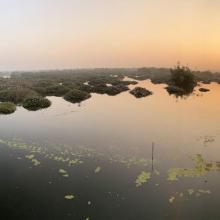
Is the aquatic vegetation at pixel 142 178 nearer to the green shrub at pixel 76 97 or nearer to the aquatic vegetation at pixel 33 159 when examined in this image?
the aquatic vegetation at pixel 33 159

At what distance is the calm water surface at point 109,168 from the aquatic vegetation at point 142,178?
59 millimetres

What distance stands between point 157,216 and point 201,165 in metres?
8.02

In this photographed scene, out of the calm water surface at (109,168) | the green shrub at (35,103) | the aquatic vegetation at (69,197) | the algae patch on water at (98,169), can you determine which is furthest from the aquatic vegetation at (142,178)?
the green shrub at (35,103)

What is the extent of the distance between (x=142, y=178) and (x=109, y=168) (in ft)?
8.78

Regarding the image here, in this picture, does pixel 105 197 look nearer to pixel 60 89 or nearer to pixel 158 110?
pixel 158 110

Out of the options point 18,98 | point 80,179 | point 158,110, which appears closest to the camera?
point 80,179

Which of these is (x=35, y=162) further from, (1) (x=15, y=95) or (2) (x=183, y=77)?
(2) (x=183, y=77)

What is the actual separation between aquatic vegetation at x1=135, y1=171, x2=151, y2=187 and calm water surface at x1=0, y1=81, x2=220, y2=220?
0.19 ft

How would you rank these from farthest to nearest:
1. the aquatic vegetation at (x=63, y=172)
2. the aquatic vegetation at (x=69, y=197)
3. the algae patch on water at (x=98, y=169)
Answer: the algae patch on water at (x=98, y=169), the aquatic vegetation at (x=63, y=172), the aquatic vegetation at (x=69, y=197)

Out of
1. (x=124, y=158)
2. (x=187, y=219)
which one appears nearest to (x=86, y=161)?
(x=124, y=158)

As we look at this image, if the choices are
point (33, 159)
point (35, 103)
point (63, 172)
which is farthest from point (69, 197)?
point (35, 103)

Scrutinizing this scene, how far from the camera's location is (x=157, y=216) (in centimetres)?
1509

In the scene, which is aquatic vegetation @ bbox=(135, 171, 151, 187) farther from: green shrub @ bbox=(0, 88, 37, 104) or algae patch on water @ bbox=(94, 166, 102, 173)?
green shrub @ bbox=(0, 88, 37, 104)

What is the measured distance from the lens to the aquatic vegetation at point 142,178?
18766 millimetres
